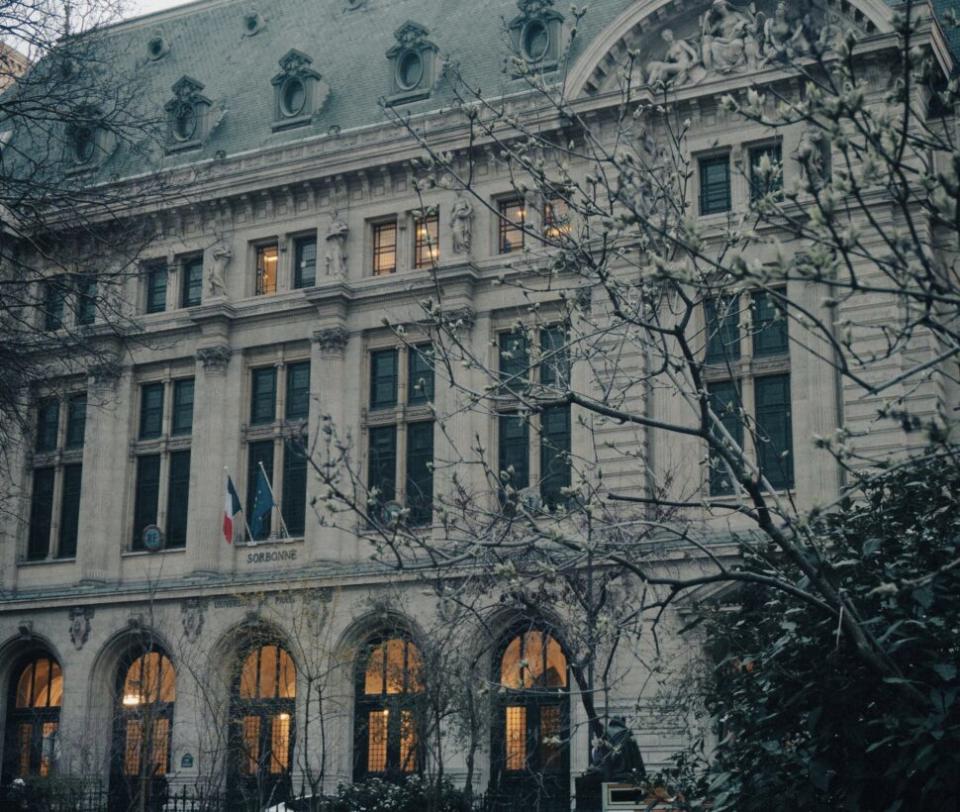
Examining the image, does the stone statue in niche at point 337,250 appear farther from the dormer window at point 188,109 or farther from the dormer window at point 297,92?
the dormer window at point 188,109

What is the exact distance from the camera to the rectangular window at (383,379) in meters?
49.1

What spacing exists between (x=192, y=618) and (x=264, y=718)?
5159mm

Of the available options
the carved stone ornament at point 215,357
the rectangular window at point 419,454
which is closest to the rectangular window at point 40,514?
the carved stone ornament at point 215,357

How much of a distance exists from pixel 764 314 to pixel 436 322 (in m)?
30.5

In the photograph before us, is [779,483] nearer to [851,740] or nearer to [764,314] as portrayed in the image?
[764,314]

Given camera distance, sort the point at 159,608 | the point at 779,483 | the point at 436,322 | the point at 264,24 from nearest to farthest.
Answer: the point at 436,322, the point at 779,483, the point at 159,608, the point at 264,24

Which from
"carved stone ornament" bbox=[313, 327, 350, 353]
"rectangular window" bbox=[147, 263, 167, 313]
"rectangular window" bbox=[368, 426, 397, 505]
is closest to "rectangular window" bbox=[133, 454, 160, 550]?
"rectangular window" bbox=[147, 263, 167, 313]

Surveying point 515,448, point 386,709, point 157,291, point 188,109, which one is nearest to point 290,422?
point 515,448

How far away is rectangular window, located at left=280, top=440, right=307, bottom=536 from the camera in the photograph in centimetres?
4925

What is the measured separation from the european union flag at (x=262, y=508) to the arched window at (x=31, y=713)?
10.1m

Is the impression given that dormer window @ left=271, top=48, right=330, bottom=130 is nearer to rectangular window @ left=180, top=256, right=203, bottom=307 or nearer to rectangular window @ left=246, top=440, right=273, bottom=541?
rectangular window @ left=180, top=256, right=203, bottom=307

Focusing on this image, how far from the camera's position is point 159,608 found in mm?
50188

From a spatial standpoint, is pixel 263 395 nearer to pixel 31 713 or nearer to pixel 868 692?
pixel 31 713

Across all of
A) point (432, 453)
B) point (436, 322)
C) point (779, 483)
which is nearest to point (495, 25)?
point (432, 453)
